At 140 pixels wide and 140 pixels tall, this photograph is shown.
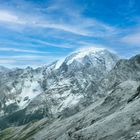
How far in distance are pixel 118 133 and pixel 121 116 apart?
9.91 m

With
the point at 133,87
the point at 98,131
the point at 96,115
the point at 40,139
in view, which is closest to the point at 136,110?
the point at 98,131

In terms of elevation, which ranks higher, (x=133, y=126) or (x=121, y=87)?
(x=121, y=87)

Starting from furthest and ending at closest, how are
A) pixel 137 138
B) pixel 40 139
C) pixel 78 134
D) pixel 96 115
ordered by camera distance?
pixel 40 139 < pixel 96 115 < pixel 78 134 < pixel 137 138

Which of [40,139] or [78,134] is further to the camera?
[40,139]

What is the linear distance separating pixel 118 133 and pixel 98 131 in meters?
9.54

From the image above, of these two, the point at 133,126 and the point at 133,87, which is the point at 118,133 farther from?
the point at 133,87

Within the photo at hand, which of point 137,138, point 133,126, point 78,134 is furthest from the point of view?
point 78,134

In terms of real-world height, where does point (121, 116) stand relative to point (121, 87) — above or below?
below

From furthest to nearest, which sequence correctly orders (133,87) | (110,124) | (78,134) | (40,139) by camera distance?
(40,139) < (133,87) < (78,134) < (110,124)

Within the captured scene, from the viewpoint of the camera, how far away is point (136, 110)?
7719cm

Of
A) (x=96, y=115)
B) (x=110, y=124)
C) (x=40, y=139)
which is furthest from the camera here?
(x=40, y=139)

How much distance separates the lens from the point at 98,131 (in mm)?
78000

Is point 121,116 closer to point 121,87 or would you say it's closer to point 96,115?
point 96,115

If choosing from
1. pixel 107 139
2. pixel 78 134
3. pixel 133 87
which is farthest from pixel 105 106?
pixel 107 139
